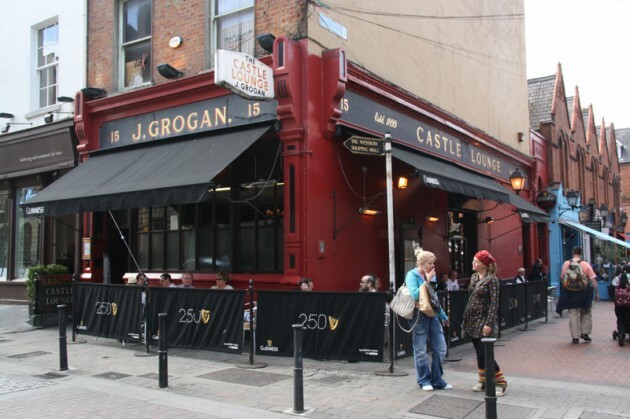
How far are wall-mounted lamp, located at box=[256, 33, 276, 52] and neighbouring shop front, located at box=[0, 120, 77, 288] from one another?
670 centimetres

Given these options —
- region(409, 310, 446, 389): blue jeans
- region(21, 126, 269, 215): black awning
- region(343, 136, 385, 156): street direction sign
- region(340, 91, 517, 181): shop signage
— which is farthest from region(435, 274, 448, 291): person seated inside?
region(409, 310, 446, 389): blue jeans

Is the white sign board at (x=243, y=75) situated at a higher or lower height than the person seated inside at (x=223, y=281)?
higher

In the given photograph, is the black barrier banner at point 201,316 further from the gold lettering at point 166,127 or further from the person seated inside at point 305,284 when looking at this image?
the gold lettering at point 166,127

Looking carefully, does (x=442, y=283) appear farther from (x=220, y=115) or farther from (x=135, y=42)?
(x=135, y=42)

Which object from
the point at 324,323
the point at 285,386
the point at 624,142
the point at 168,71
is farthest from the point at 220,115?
the point at 624,142

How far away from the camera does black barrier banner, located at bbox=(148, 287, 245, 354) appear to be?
29.5 ft

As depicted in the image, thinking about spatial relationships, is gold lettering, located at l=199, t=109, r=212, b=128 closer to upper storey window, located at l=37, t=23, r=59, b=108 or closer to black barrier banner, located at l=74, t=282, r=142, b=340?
black barrier banner, located at l=74, t=282, r=142, b=340

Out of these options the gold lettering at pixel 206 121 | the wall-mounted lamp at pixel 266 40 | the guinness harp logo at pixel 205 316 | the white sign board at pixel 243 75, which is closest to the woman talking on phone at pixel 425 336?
the guinness harp logo at pixel 205 316

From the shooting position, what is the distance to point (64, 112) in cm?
1515

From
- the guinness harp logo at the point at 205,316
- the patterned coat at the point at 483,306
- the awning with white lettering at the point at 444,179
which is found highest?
the awning with white lettering at the point at 444,179

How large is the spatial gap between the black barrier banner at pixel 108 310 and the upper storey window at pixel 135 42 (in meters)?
5.44

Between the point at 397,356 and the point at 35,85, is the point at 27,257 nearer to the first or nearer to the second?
the point at 35,85

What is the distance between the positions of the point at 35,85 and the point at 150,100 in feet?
18.8

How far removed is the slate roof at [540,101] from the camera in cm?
2586
